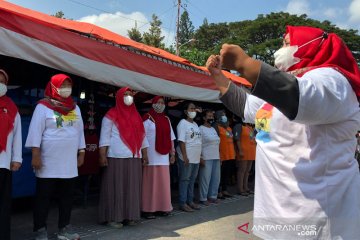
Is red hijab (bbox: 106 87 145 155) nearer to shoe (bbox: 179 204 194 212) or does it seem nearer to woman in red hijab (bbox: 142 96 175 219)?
woman in red hijab (bbox: 142 96 175 219)

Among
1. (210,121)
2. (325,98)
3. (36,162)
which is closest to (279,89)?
(325,98)

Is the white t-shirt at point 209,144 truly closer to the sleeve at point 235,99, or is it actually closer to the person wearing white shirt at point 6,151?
the person wearing white shirt at point 6,151

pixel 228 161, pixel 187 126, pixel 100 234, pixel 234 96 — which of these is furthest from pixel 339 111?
pixel 228 161

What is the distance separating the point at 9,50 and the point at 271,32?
109ft

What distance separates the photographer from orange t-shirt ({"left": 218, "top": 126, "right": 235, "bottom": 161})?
7680 millimetres

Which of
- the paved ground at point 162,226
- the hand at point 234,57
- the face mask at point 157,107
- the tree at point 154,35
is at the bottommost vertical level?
the paved ground at point 162,226

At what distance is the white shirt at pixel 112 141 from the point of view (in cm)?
522

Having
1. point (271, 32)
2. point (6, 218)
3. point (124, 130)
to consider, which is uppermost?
point (271, 32)

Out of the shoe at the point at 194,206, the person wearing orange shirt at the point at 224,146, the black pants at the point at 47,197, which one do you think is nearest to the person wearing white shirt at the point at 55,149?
the black pants at the point at 47,197

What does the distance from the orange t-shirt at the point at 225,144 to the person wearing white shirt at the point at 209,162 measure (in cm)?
43

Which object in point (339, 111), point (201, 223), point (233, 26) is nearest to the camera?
point (339, 111)

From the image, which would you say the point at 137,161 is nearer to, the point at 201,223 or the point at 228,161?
the point at 201,223

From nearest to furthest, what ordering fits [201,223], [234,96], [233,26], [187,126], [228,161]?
[234,96] → [201,223] → [187,126] → [228,161] → [233,26]

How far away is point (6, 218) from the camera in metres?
3.94
